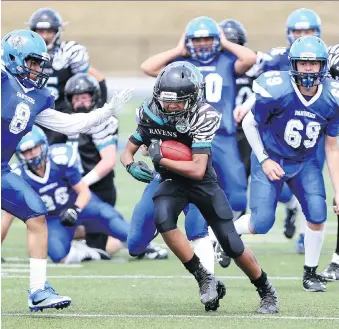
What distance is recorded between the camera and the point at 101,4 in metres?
30.3

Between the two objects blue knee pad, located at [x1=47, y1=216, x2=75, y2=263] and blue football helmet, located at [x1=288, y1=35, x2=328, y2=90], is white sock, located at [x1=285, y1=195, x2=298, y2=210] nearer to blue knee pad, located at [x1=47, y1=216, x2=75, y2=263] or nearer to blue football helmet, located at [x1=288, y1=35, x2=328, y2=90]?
blue knee pad, located at [x1=47, y1=216, x2=75, y2=263]

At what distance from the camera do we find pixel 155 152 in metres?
5.55

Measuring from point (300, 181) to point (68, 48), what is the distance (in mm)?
3001

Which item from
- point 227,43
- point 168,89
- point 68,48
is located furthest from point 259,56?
point 168,89

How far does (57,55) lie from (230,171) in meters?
1.90

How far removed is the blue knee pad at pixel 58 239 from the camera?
7.89m

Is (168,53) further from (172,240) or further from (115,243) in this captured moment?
(172,240)

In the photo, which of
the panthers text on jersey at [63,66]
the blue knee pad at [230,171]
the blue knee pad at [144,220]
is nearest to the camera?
the blue knee pad at [144,220]

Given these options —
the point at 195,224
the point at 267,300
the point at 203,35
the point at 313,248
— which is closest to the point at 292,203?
the point at 203,35

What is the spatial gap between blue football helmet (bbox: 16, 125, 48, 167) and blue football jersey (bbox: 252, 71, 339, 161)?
165 cm

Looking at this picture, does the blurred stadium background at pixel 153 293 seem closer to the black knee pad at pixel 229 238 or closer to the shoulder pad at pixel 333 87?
the black knee pad at pixel 229 238

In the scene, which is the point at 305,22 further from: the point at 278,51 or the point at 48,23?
the point at 48,23

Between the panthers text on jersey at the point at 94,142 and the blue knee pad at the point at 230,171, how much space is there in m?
1.05

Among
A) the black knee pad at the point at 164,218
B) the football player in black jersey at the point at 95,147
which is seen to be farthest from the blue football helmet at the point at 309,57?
the football player in black jersey at the point at 95,147
